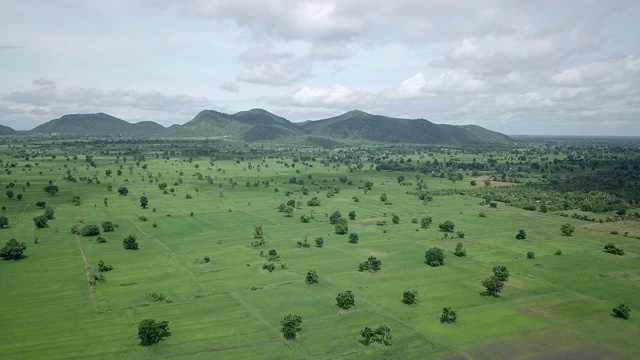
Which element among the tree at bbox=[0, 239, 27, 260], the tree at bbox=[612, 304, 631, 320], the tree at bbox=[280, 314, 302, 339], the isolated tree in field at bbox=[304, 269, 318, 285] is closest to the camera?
the tree at bbox=[280, 314, 302, 339]

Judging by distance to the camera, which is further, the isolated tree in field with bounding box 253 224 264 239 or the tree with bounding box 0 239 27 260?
the isolated tree in field with bounding box 253 224 264 239

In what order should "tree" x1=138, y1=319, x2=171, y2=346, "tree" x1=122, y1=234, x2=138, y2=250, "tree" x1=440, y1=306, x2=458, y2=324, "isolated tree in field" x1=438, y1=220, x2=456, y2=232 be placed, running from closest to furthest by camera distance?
"tree" x1=138, y1=319, x2=171, y2=346 < "tree" x1=440, y1=306, x2=458, y2=324 < "tree" x1=122, y1=234, x2=138, y2=250 < "isolated tree in field" x1=438, y1=220, x2=456, y2=232

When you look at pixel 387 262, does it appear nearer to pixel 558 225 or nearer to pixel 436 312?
pixel 436 312

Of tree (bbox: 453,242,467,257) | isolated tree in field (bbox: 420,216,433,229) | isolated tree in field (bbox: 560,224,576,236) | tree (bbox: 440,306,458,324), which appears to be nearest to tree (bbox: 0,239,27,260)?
tree (bbox: 440,306,458,324)

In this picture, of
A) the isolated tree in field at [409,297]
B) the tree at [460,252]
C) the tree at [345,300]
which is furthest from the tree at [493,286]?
the tree at [345,300]

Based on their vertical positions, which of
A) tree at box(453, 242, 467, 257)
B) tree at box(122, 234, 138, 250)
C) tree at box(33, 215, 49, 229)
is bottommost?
tree at box(453, 242, 467, 257)

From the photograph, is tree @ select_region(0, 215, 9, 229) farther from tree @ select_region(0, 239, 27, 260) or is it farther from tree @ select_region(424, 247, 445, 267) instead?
tree @ select_region(424, 247, 445, 267)
